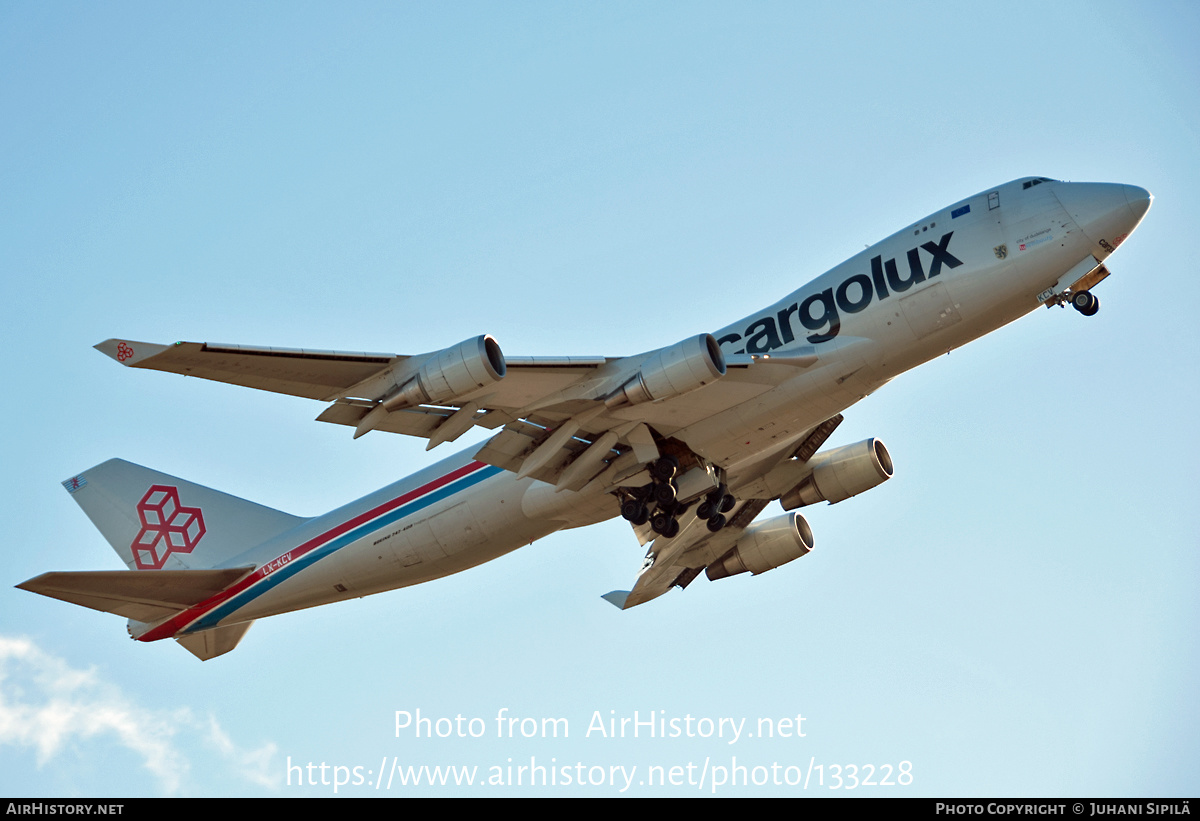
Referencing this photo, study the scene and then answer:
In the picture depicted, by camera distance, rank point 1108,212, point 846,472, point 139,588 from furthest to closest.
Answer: point 846,472
point 139,588
point 1108,212

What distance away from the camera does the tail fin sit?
2916 cm

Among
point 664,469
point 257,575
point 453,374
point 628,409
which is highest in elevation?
point 453,374

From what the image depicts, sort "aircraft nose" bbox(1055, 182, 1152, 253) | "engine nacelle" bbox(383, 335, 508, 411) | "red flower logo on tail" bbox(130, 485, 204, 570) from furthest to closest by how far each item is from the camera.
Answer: "red flower logo on tail" bbox(130, 485, 204, 570) < "aircraft nose" bbox(1055, 182, 1152, 253) < "engine nacelle" bbox(383, 335, 508, 411)

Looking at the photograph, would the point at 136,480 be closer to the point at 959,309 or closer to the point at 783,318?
the point at 783,318

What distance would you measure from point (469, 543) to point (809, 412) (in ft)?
27.3

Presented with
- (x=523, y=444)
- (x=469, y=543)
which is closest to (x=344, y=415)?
(x=523, y=444)

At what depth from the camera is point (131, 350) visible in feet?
58.5

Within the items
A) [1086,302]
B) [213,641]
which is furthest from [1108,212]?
[213,641]

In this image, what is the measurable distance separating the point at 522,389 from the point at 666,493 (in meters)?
4.25

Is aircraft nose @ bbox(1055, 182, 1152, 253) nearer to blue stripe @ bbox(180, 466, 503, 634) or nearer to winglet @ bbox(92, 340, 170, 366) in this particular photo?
blue stripe @ bbox(180, 466, 503, 634)

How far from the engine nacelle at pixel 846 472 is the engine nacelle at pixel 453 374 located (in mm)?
11118

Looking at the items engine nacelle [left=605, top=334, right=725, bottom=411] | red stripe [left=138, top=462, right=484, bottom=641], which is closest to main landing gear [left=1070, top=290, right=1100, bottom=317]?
engine nacelle [left=605, top=334, right=725, bottom=411]

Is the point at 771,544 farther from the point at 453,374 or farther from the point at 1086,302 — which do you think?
the point at 453,374

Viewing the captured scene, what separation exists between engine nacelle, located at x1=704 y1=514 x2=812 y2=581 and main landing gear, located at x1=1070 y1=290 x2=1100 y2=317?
11.0m
